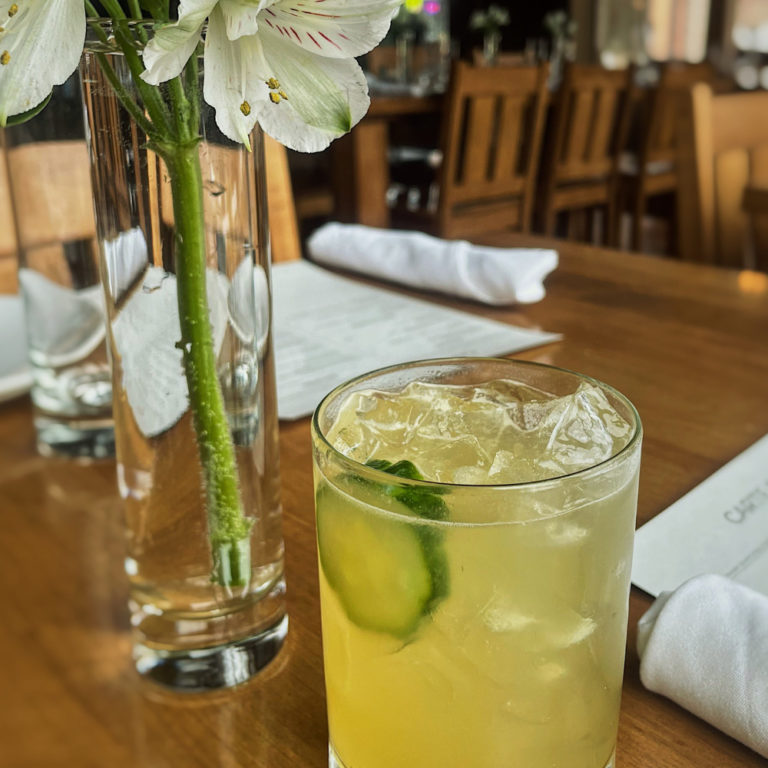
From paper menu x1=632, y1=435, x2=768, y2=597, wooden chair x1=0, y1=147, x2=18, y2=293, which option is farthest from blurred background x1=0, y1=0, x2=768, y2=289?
paper menu x1=632, y1=435, x2=768, y2=597

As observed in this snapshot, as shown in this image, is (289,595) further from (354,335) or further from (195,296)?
(354,335)

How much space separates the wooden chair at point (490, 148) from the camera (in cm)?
232

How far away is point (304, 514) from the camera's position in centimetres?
46

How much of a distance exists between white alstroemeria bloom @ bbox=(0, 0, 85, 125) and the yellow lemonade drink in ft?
0.40

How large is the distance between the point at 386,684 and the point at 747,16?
510 centimetres

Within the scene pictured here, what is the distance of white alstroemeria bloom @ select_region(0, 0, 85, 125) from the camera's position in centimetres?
24

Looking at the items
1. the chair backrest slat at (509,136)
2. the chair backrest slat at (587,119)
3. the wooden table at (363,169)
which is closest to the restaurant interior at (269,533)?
the wooden table at (363,169)

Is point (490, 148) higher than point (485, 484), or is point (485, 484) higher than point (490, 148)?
point (485, 484)

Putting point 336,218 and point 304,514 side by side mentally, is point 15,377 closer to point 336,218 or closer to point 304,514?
point 304,514

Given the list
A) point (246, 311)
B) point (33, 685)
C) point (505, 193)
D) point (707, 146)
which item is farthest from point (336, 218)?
point (33, 685)

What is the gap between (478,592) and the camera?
9.8 inches

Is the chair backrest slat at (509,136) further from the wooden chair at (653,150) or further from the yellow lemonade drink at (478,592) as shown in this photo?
the yellow lemonade drink at (478,592)

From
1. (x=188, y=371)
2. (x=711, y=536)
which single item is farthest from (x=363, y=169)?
(x=188, y=371)

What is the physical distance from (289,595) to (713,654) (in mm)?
175
